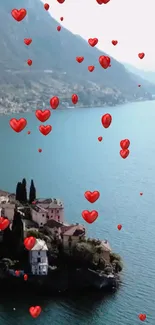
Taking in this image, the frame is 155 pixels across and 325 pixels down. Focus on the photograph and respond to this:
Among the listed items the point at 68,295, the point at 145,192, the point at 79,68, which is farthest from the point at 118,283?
the point at 79,68

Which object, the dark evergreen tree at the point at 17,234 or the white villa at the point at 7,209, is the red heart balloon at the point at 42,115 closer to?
the dark evergreen tree at the point at 17,234

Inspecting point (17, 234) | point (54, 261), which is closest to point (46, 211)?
point (17, 234)

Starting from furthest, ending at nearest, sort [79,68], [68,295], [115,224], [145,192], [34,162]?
1. [79,68]
2. [34,162]
3. [145,192]
4. [115,224]
5. [68,295]

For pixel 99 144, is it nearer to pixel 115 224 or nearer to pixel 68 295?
pixel 115 224

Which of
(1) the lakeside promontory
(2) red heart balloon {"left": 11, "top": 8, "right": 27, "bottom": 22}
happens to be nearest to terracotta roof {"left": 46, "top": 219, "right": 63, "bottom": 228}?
(1) the lakeside promontory

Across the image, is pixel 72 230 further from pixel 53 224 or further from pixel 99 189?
pixel 99 189

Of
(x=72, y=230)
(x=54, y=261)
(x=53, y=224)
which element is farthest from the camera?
(x=53, y=224)

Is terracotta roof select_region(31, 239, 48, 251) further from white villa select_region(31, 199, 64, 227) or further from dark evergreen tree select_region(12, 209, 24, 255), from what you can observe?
white villa select_region(31, 199, 64, 227)
